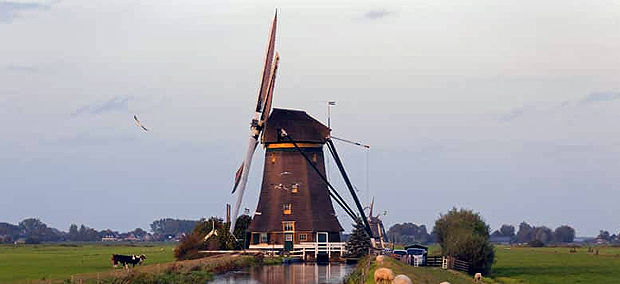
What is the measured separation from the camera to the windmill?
67.9 meters

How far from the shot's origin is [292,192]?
225 ft

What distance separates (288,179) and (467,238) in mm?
15402

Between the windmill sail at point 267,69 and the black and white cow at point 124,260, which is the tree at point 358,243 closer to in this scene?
the windmill sail at point 267,69

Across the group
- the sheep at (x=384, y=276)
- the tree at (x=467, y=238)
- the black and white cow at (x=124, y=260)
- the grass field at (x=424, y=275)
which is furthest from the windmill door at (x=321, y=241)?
the sheep at (x=384, y=276)

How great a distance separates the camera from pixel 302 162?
226ft

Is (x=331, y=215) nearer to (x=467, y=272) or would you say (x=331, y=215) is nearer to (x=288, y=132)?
(x=288, y=132)

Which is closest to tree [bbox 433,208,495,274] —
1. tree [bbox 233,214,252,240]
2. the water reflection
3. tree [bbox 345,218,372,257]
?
tree [bbox 345,218,372,257]

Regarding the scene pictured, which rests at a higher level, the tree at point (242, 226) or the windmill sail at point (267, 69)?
the windmill sail at point (267, 69)

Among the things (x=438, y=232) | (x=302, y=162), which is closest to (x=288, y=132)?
(x=302, y=162)

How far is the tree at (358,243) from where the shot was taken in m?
67.1

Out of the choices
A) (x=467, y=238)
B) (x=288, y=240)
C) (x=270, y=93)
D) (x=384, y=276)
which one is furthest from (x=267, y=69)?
(x=384, y=276)

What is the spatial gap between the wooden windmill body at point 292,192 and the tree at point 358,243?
2278mm

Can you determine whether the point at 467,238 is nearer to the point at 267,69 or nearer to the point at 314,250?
the point at 314,250

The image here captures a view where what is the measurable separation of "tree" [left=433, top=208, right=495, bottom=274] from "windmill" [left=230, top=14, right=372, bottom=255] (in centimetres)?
602
